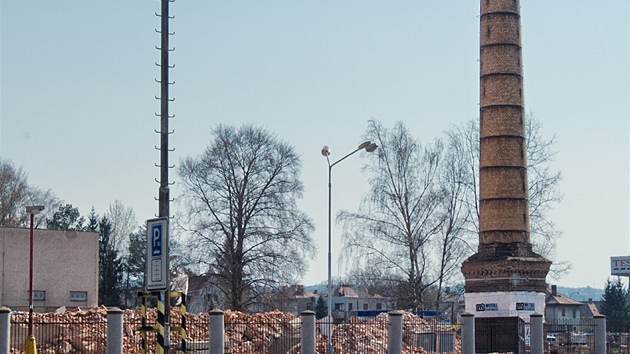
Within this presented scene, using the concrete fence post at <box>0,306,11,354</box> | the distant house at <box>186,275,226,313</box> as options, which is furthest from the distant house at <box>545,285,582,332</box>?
the concrete fence post at <box>0,306,11,354</box>

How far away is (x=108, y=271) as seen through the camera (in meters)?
72.3

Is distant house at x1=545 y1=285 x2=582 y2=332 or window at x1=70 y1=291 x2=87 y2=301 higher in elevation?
window at x1=70 y1=291 x2=87 y2=301

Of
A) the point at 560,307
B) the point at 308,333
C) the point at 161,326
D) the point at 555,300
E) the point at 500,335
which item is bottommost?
the point at 560,307

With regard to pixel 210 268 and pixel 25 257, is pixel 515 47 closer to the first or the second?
pixel 210 268

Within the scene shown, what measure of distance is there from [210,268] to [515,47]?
19639mm

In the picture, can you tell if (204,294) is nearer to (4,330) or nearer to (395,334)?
(395,334)

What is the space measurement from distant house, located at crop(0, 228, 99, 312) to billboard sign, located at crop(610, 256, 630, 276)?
193 ft

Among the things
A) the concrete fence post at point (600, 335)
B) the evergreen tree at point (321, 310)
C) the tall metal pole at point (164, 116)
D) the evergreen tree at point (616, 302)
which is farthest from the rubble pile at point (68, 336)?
the evergreen tree at point (321, 310)

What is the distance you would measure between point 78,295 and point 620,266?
199 feet

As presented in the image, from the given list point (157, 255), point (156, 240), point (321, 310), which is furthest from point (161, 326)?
point (321, 310)

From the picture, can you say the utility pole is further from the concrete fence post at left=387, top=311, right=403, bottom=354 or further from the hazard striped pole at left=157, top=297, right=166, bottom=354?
the concrete fence post at left=387, top=311, right=403, bottom=354

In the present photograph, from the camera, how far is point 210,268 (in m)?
52.6

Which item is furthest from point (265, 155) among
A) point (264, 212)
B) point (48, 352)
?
point (48, 352)

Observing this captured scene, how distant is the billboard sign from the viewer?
95250 mm
